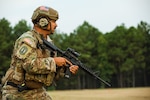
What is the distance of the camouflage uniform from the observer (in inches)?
160

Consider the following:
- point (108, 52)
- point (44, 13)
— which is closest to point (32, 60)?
point (44, 13)

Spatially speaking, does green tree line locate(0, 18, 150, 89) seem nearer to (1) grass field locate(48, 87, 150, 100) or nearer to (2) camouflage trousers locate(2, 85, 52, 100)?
(1) grass field locate(48, 87, 150, 100)

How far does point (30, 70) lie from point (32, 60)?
106 millimetres

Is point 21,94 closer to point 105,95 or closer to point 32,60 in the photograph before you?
point 32,60

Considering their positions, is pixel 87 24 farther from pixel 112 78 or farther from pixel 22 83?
pixel 22 83

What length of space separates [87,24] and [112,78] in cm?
1004

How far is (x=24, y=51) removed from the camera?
406 cm

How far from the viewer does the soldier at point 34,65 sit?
4.07 metres

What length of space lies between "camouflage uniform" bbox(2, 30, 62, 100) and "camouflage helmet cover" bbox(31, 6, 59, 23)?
0.58ft

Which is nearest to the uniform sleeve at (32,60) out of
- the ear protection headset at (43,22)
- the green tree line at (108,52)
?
the ear protection headset at (43,22)

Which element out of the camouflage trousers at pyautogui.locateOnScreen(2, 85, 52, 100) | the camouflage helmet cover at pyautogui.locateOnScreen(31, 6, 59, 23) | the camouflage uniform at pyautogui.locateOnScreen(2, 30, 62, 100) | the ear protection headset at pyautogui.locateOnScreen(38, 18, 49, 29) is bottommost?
the camouflage trousers at pyautogui.locateOnScreen(2, 85, 52, 100)

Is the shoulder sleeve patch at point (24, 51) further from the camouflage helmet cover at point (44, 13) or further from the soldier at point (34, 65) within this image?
the camouflage helmet cover at point (44, 13)

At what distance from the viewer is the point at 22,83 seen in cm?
433

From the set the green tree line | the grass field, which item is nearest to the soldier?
the grass field
